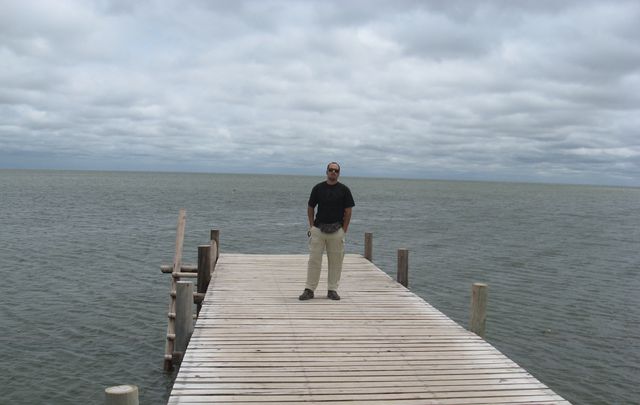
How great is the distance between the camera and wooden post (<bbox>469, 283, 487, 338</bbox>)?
27.7 feet

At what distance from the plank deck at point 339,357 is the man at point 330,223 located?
45cm

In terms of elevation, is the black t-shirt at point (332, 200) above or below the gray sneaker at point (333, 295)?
above

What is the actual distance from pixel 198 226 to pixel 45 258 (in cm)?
1626

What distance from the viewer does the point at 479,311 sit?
8.54m

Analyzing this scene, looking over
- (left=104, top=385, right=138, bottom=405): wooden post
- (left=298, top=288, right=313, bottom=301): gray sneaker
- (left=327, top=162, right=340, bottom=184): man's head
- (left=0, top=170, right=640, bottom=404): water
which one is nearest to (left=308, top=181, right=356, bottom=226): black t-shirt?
(left=327, top=162, right=340, bottom=184): man's head

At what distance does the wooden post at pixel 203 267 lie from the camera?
1148 centimetres

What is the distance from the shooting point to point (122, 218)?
145 ft

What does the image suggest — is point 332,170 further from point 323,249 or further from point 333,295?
point 333,295

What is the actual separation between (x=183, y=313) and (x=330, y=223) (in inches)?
115

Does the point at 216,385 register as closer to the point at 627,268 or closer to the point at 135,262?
the point at 135,262

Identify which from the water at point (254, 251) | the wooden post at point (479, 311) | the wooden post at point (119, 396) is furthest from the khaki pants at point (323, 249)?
the wooden post at point (119, 396)

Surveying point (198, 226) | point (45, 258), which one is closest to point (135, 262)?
point (45, 258)

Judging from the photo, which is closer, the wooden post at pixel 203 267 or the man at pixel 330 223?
the man at pixel 330 223

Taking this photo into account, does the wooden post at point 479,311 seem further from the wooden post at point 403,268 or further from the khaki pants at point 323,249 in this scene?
the wooden post at point 403,268
